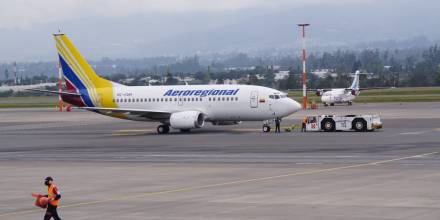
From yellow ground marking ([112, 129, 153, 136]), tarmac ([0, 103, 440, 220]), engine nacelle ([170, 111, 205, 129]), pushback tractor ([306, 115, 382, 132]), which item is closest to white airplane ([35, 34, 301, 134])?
engine nacelle ([170, 111, 205, 129])

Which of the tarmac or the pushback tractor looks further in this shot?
the pushback tractor

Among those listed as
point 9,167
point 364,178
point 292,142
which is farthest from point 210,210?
point 292,142

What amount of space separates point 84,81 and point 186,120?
11.1 m

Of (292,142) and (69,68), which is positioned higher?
(69,68)

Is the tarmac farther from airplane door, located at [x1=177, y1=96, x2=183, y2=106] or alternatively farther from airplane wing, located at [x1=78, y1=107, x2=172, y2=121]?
airplane door, located at [x1=177, y1=96, x2=183, y2=106]

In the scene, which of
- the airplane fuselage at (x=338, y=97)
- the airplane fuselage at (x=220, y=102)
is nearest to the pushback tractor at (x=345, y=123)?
the airplane fuselage at (x=220, y=102)

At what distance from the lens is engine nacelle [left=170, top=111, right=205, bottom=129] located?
69.4 metres

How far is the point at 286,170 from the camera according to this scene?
40.9m

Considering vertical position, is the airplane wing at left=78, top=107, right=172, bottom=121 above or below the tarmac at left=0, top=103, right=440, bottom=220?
above

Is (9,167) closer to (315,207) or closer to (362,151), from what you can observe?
(362,151)

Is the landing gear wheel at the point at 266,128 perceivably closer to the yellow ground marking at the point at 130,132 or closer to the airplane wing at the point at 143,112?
the airplane wing at the point at 143,112

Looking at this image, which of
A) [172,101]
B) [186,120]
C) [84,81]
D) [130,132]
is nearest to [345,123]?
[186,120]

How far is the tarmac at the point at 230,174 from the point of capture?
1168 inches

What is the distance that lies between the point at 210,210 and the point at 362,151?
21.8 m
